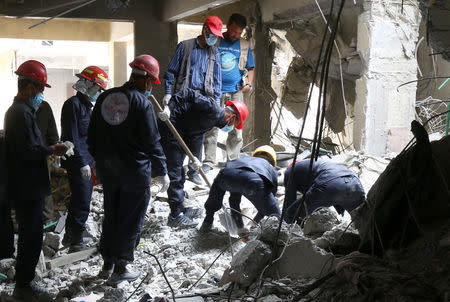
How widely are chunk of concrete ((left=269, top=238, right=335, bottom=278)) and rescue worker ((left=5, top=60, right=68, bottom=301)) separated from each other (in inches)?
71.8

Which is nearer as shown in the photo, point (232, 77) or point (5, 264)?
point (5, 264)

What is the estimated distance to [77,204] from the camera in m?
5.36

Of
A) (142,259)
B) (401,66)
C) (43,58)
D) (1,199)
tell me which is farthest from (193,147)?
(43,58)

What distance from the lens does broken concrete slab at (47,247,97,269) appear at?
4886 millimetres

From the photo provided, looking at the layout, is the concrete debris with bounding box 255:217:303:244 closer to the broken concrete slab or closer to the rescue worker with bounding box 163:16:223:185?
the broken concrete slab

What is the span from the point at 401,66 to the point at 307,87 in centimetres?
513

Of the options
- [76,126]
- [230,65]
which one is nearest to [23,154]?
[76,126]

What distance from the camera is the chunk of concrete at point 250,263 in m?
3.31

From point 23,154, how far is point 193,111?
2089mm

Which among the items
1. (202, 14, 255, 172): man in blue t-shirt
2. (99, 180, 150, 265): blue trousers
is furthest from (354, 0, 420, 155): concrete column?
(99, 180, 150, 265): blue trousers

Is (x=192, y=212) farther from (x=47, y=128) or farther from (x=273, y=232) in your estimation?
(x=273, y=232)

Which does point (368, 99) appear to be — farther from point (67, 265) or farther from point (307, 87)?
point (307, 87)

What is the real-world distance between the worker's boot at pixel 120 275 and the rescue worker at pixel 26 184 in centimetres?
52

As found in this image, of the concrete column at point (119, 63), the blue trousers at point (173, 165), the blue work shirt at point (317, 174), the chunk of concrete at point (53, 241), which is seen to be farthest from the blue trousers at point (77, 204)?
the concrete column at point (119, 63)
